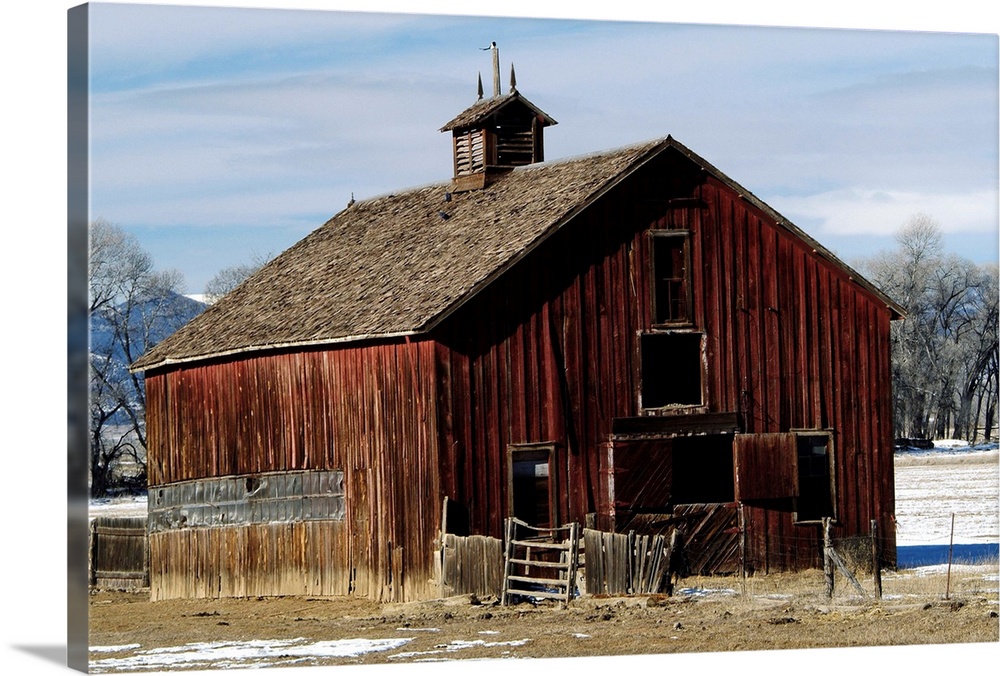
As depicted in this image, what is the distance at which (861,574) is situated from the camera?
113 ft

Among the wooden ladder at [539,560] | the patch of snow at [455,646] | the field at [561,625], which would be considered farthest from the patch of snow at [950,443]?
the patch of snow at [455,646]

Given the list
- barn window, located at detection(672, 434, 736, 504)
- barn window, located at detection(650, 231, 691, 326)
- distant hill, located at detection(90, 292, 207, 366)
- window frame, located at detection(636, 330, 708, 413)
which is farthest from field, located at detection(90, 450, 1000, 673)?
distant hill, located at detection(90, 292, 207, 366)

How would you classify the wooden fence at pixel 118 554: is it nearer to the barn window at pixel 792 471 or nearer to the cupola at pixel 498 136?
the cupola at pixel 498 136

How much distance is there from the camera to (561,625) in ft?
91.1

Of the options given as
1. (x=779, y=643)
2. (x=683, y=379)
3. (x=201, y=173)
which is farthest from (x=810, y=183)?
(x=779, y=643)

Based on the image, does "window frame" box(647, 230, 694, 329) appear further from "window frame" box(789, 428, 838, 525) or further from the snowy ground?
the snowy ground

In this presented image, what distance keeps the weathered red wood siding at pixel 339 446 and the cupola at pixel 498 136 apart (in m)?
6.85

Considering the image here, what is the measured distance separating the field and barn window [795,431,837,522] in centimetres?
157

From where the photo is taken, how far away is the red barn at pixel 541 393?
31.8 metres

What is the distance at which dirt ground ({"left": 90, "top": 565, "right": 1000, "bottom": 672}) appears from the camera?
26.2 metres

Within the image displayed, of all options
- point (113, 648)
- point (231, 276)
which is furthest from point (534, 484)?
point (231, 276)

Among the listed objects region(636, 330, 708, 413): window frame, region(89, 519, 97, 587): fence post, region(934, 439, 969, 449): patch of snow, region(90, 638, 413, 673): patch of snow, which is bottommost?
region(90, 638, 413, 673): patch of snow

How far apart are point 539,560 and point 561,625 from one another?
411 centimetres

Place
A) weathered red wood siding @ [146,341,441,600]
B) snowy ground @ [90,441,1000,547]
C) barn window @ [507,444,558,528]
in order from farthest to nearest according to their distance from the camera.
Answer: snowy ground @ [90,441,1000,547], barn window @ [507,444,558,528], weathered red wood siding @ [146,341,441,600]
